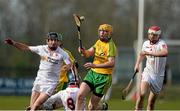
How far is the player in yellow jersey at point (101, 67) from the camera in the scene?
19.4 metres

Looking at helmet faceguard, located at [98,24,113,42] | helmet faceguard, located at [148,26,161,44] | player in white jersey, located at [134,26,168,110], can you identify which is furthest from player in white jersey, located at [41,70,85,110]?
helmet faceguard, located at [148,26,161,44]

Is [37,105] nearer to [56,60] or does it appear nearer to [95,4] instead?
[56,60]

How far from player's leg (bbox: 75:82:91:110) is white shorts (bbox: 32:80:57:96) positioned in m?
0.70

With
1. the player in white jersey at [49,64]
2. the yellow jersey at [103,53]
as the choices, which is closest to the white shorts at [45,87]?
the player in white jersey at [49,64]

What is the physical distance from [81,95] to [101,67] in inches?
35.5

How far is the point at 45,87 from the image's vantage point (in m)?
19.4

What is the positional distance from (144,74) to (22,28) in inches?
1618

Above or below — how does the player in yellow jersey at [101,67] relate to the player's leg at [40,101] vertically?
above

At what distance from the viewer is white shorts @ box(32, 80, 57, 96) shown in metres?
19.3

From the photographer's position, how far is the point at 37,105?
19000 mm

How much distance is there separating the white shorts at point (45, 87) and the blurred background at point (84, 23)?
3518cm

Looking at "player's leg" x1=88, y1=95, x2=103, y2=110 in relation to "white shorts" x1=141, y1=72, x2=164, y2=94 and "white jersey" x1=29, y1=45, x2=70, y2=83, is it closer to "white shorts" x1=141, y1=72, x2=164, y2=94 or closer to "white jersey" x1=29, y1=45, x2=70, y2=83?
"white jersey" x1=29, y1=45, x2=70, y2=83

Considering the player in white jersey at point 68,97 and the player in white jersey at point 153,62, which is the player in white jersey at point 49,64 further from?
the player in white jersey at point 153,62

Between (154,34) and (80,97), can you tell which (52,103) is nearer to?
(80,97)
